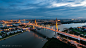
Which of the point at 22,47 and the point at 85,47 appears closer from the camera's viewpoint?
the point at 85,47

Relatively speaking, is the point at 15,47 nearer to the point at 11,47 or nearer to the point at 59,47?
the point at 11,47

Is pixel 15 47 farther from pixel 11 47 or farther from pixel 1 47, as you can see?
pixel 1 47

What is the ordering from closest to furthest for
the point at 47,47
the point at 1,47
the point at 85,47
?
the point at 85,47 < the point at 47,47 < the point at 1,47

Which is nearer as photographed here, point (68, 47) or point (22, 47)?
point (68, 47)

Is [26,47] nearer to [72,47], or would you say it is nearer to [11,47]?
[11,47]

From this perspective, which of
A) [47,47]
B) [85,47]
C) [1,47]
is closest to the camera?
[85,47]

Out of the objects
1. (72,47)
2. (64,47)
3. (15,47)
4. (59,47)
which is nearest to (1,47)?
(15,47)

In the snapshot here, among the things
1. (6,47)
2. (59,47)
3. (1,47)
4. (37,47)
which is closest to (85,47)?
(59,47)

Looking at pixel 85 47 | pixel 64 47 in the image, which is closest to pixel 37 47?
pixel 64 47
